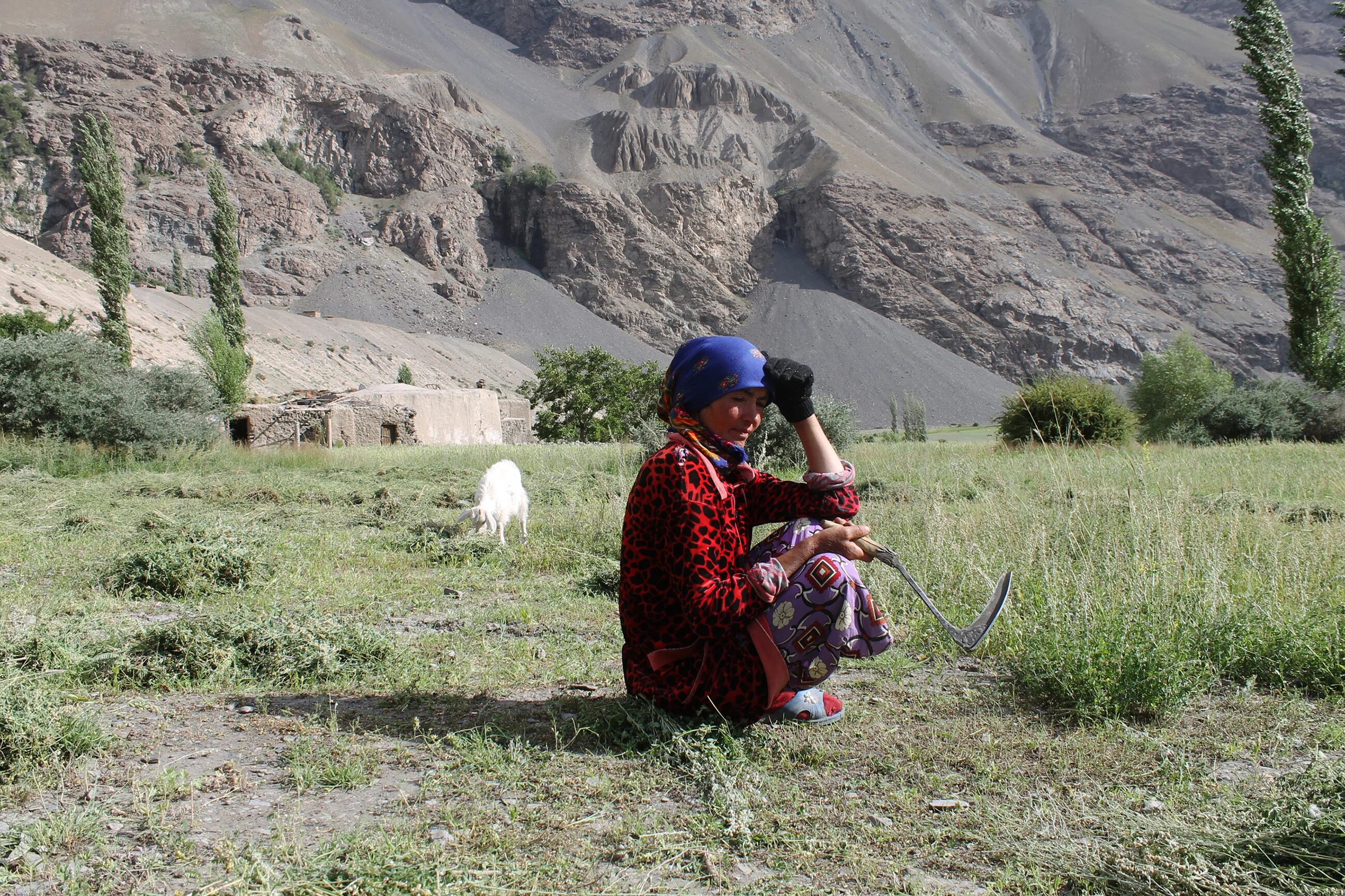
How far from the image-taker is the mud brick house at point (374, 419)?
28.1m

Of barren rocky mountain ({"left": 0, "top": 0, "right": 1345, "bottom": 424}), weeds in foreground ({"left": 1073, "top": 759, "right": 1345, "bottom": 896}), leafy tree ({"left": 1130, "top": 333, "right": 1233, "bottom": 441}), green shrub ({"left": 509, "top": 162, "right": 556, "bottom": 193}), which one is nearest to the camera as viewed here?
weeds in foreground ({"left": 1073, "top": 759, "right": 1345, "bottom": 896})

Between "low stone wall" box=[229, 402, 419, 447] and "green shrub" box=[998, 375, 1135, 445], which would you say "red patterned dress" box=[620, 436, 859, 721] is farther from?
"low stone wall" box=[229, 402, 419, 447]

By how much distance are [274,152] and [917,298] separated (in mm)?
66958

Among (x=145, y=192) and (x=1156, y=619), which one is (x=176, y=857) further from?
(x=145, y=192)

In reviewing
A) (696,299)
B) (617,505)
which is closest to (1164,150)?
(696,299)

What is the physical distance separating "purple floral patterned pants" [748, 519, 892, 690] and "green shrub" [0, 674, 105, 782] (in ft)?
7.33

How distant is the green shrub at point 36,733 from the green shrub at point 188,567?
2699mm

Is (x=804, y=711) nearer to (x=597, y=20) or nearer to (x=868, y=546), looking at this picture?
(x=868, y=546)

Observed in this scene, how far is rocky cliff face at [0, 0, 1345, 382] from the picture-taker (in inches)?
3039

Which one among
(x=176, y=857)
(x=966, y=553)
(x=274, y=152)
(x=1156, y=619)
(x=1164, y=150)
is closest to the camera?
(x=176, y=857)

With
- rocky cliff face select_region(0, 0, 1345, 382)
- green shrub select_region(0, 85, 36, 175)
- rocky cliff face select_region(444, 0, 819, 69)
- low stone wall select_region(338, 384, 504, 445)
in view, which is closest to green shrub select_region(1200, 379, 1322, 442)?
low stone wall select_region(338, 384, 504, 445)

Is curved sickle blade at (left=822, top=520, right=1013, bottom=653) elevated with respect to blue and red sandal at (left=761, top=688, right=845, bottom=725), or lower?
elevated

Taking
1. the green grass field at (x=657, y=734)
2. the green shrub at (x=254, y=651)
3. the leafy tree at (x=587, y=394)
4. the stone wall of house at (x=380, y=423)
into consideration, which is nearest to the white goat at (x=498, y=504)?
the green grass field at (x=657, y=734)

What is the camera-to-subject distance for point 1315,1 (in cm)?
13875
